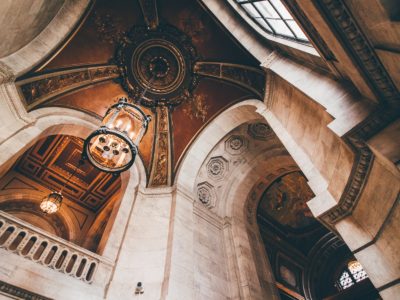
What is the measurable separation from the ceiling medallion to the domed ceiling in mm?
29

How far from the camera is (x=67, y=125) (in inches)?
278

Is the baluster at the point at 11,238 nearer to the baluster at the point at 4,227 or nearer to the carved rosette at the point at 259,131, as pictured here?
the baluster at the point at 4,227

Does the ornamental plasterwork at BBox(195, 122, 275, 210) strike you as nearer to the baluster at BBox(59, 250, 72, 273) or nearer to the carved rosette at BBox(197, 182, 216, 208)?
the carved rosette at BBox(197, 182, 216, 208)

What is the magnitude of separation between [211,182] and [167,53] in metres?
4.41

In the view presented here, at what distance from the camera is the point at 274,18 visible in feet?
15.4

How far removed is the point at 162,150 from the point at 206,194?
206cm

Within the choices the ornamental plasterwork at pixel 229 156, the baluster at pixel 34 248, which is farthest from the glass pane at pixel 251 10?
the baluster at pixel 34 248

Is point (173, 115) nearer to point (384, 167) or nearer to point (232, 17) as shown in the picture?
point (232, 17)

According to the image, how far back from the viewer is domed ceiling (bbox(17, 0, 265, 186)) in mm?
7070

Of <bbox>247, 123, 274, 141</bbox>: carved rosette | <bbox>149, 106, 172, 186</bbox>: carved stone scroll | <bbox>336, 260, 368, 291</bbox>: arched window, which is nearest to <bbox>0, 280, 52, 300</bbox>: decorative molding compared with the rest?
<bbox>149, 106, 172, 186</bbox>: carved stone scroll

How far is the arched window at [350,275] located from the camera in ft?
35.0

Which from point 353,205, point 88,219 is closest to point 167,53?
point 353,205

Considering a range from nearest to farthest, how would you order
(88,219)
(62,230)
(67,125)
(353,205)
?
(353,205), (67,125), (62,230), (88,219)

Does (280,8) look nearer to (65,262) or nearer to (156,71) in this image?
(156,71)
